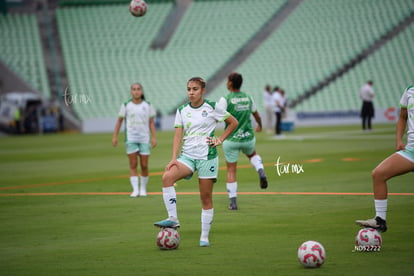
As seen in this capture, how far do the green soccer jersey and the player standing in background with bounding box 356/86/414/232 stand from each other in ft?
13.6

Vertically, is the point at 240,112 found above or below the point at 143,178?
above

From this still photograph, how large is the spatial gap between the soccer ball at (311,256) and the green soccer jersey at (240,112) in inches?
223

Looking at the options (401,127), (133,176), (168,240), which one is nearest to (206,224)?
(168,240)

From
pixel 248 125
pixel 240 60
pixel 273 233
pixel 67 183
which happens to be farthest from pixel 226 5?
pixel 273 233

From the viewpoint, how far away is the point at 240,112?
1335 centimetres

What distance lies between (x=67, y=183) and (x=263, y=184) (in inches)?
247

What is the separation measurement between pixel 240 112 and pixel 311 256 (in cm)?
591

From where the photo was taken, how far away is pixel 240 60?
53.5 m

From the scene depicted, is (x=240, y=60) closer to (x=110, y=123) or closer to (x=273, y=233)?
(x=110, y=123)

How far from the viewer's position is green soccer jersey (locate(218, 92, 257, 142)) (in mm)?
13297

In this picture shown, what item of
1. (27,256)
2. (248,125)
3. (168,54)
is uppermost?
(168,54)

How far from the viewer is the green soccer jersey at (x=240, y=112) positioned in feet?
43.6

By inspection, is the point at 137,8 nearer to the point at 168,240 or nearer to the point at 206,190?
the point at 206,190

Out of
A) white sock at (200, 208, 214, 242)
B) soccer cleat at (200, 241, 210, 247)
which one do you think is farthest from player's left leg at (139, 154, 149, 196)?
soccer cleat at (200, 241, 210, 247)
